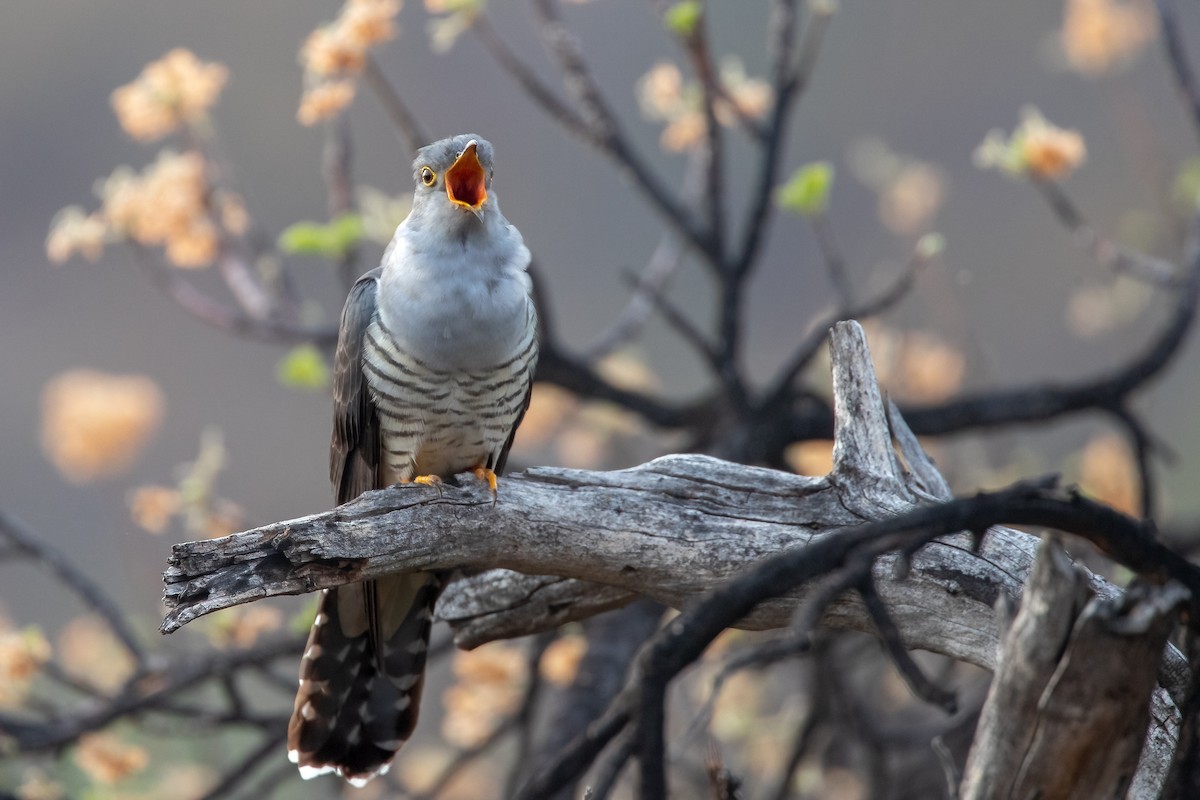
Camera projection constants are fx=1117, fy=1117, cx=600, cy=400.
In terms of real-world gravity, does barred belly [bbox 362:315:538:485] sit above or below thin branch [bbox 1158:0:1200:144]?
below

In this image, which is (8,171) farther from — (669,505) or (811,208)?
(669,505)

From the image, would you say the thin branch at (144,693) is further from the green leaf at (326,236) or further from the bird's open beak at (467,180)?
the bird's open beak at (467,180)

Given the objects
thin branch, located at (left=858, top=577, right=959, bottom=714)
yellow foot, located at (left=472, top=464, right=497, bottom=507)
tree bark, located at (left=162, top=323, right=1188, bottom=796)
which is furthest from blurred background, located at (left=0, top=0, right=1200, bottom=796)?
thin branch, located at (left=858, top=577, right=959, bottom=714)

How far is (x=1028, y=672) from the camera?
130cm

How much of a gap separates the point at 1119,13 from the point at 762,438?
2570 millimetres

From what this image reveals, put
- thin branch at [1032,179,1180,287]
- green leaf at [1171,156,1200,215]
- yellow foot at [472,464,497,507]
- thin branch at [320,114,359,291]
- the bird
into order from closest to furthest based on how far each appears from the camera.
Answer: yellow foot at [472,464,497,507]
the bird
thin branch at [1032,179,1180,287]
thin branch at [320,114,359,291]
green leaf at [1171,156,1200,215]

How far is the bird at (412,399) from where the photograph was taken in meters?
2.34

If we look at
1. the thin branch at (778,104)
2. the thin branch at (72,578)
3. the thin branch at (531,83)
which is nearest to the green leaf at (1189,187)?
the thin branch at (778,104)

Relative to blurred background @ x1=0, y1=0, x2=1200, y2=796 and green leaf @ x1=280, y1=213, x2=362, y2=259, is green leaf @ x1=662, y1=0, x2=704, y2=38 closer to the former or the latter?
green leaf @ x1=280, y1=213, x2=362, y2=259

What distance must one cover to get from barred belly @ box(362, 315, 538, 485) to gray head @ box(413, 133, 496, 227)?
0.27 metres

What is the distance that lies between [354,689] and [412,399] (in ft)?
2.30

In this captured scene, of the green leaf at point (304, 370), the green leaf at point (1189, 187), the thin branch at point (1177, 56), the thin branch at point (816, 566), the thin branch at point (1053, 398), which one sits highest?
the thin branch at point (1177, 56)

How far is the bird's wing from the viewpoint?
248 centimetres

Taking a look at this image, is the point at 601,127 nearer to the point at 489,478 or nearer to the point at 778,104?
the point at 778,104
